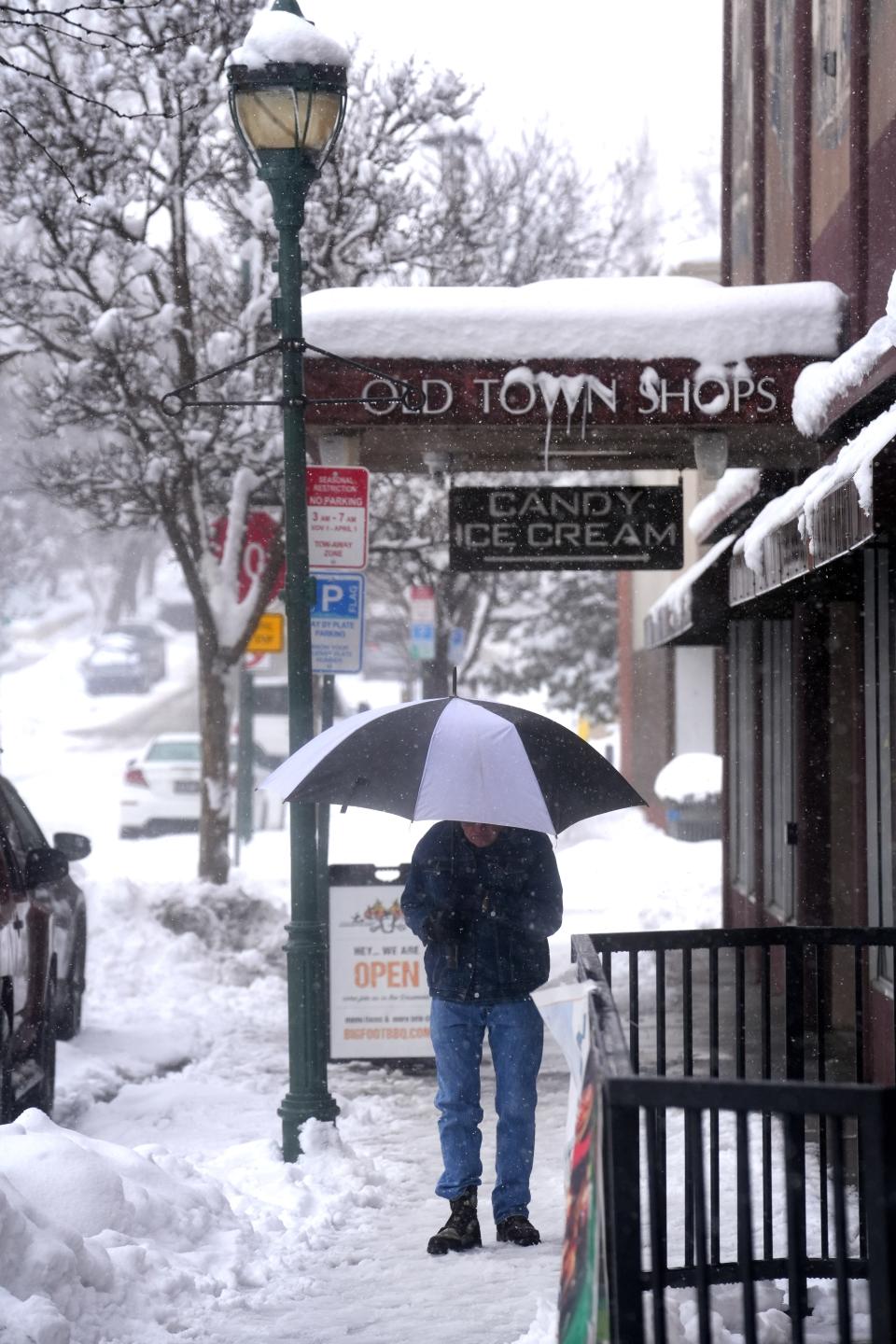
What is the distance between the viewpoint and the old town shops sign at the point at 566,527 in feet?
34.1

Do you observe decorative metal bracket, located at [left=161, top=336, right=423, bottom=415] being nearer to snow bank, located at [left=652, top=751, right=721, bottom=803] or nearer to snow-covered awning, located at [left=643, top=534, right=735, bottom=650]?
snow-covered awning, located at [left=643, top=534, right=735, bottom=650]

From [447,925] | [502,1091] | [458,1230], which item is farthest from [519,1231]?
[447,925]

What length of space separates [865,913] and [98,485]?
32.3 ft

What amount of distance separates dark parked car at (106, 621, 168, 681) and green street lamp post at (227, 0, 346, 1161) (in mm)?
Result: 59508

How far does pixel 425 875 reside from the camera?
6.42 metres

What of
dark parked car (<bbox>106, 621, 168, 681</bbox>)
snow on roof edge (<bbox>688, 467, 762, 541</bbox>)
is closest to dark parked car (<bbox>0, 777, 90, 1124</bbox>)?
snow on roof edge (<bbox>688, 467, 762, 541</bbox>)

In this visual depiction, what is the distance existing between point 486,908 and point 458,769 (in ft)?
1.83

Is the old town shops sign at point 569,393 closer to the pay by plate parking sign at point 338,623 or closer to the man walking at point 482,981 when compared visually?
the pay by plate parking sign at point 338,623

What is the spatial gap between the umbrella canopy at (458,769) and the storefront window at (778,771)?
488 cm

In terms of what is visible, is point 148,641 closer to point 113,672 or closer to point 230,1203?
point 113,672

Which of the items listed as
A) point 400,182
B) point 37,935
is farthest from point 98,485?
point 37,935

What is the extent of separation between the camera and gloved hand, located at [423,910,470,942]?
6.35 m

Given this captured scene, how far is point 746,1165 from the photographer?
3801 mm

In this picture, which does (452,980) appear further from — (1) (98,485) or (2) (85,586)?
(2) (85,586)
